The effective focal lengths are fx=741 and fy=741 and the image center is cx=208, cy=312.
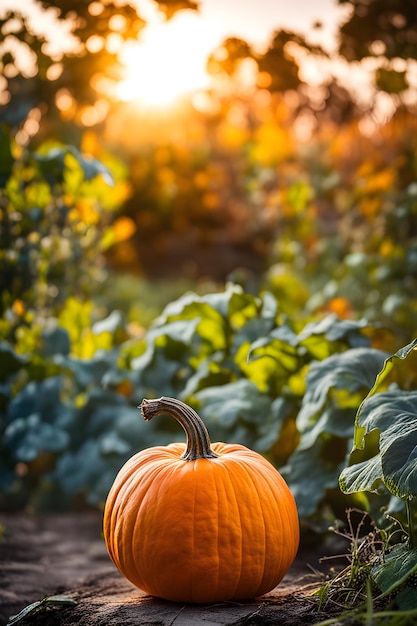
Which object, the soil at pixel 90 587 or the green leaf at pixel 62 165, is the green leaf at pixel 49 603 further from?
the green leaf at pixel 62 165

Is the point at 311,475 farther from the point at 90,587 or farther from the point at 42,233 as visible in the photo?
the point at 42,233

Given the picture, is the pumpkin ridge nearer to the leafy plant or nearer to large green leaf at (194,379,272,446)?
the leafy plant

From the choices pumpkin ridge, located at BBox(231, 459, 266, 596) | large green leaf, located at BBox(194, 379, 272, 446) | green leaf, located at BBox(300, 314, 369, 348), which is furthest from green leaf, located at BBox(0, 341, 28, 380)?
pumpkin ridge, located at BBox(231, 459, 266, 596)


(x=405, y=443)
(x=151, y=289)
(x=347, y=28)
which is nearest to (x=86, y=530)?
(x=405, y=443)

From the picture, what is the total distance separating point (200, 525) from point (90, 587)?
587 mm

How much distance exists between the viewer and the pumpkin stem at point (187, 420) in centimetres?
163

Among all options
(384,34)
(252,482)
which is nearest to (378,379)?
(252,482)

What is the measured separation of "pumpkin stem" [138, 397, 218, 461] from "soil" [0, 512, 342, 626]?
322 mm

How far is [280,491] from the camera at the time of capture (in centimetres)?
167

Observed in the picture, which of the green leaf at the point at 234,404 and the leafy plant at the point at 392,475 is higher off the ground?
the leafy plant at the point at 392,475

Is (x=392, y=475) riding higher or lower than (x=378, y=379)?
lower

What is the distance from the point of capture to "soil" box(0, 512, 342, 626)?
1.46 metres

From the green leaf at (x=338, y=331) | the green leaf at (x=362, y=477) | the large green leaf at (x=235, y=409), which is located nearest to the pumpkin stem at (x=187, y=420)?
the green leaf at (x=362, y=477)

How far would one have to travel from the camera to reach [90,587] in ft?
6.45
